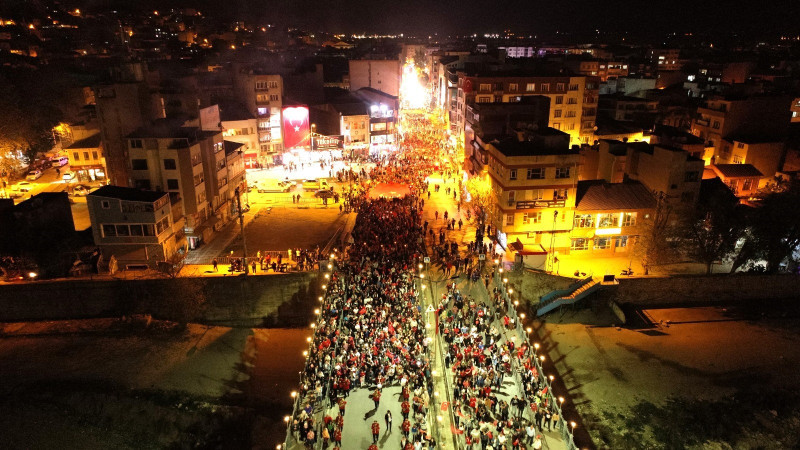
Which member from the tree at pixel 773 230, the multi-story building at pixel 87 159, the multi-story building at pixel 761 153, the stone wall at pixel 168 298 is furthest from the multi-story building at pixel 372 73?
the tree at pixel 773 230

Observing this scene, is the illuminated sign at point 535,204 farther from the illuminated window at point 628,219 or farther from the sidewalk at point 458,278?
the illuminated window at point 628,219

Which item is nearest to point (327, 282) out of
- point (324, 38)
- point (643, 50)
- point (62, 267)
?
point (62, 267)

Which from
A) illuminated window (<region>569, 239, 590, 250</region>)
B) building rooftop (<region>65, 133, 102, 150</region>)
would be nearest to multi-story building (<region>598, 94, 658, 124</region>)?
illuminated window (<region>569, 239, 590, 250</region>)

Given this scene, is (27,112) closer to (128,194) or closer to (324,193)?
(128,194)

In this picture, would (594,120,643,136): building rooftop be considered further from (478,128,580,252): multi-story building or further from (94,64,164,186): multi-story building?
(94,64,164,186): multi-story building

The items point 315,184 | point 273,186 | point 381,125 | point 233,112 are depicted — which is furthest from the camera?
point 381,125

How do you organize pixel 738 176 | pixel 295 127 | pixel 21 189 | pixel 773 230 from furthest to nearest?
pixel 295 127 → pixel 21 189 → pixel 738 176 → pixel 773 230

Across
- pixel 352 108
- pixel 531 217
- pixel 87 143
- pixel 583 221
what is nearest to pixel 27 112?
pixel 87 143
